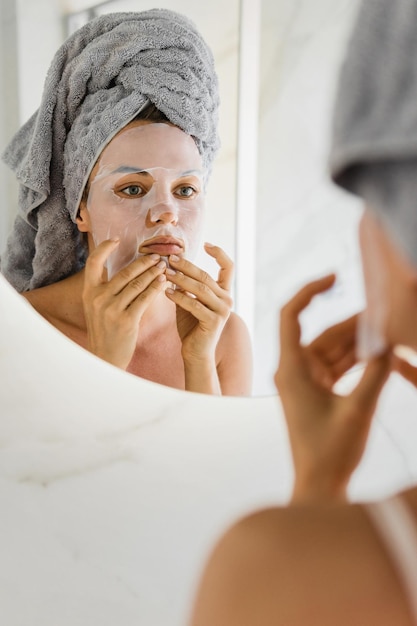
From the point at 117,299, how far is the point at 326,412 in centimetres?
24

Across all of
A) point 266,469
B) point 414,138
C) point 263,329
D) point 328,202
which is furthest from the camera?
point 266,469

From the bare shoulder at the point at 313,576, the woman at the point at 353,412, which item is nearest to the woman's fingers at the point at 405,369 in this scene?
the woman at the point at 353,412

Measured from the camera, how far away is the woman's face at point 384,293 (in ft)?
1.53

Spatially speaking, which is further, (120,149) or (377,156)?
(120,149)

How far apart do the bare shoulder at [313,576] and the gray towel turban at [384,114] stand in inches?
8.2

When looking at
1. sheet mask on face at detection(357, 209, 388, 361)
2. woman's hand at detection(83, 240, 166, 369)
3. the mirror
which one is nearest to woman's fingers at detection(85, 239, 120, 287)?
woman's hand at detection(83, 240, 166, 369)

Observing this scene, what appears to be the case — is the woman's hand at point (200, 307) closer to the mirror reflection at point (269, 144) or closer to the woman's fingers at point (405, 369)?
the mirror reflection at point (269, 144)


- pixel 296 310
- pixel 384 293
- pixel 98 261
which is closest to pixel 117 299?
pixel 98 261

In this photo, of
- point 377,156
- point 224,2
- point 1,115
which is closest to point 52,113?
point 1,115

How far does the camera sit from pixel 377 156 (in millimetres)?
403

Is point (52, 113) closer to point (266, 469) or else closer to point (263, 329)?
point (263, 329)

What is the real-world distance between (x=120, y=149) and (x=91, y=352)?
0.21 metres

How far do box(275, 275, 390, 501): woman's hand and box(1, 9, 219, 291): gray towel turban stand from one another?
0.64ft

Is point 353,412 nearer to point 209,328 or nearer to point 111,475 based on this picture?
point 209,328
